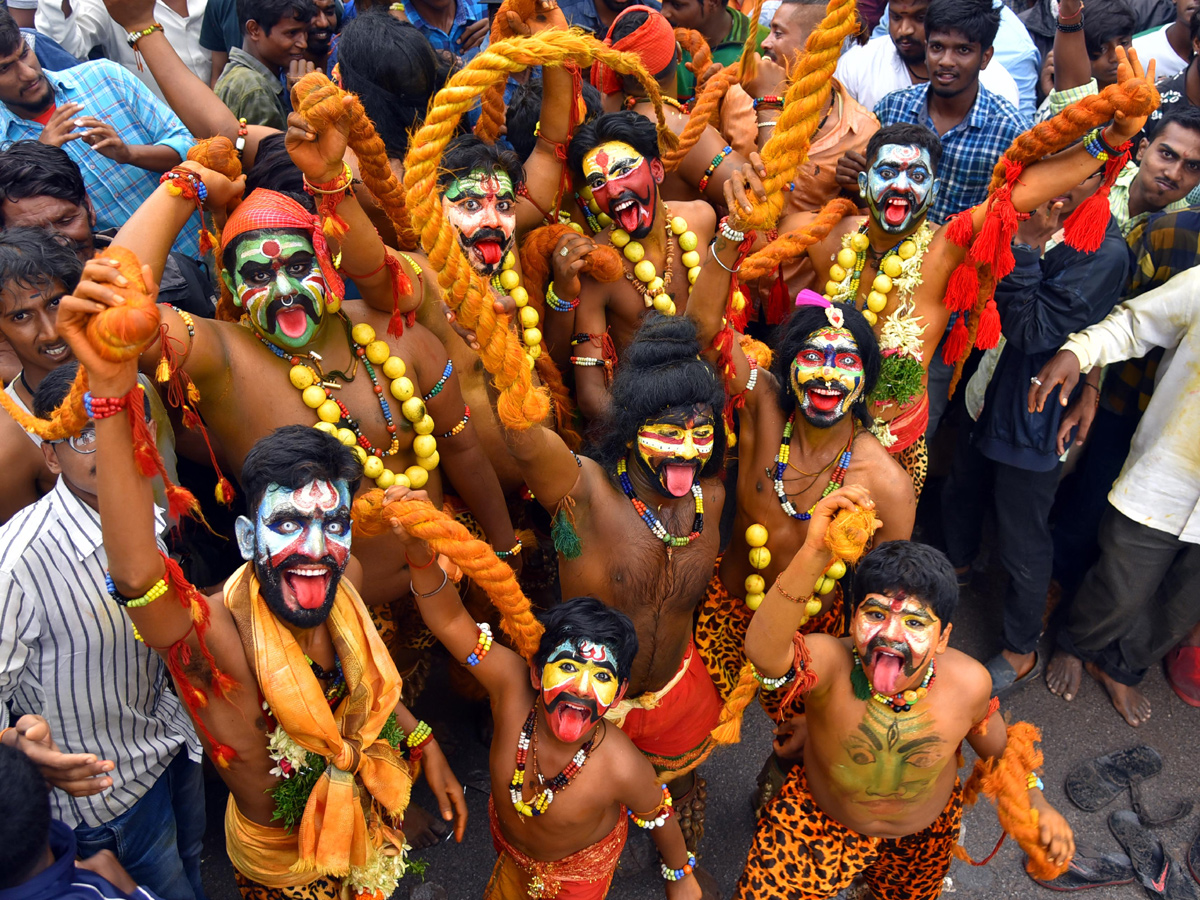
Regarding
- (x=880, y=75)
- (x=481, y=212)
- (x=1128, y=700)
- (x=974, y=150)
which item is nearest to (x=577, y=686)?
(x=481, y=212)

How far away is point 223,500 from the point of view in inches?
113

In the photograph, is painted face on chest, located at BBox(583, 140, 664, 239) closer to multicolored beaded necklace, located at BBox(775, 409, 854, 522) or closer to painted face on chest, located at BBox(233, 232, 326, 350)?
multicolored beaded necklace, located at BBox(775, 409, 854, 522)

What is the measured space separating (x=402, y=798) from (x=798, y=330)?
2087 millimetres

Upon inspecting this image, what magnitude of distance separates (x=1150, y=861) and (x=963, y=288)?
2.46 meters

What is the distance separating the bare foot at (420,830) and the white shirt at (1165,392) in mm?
3439

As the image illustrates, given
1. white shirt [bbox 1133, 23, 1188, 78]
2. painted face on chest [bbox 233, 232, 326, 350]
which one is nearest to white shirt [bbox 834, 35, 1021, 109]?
white shirt [bbox 1133, 23, 1188, 78]

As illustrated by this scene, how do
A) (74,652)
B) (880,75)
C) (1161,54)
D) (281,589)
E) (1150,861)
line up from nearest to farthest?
(281,589) < (74,652) < (1150,861) < (880,75) < (1161,54)

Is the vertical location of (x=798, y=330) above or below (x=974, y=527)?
above

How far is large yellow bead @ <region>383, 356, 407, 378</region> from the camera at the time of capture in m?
3.12

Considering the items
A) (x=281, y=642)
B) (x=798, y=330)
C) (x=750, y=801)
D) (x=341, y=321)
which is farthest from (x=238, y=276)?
(x=750, y=801)

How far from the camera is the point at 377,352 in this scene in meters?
3.11

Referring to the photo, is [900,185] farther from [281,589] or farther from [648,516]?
[281,589]

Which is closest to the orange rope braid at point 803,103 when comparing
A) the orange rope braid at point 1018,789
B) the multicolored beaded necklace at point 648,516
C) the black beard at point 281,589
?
the multicolored beaded necklace at point 648,516

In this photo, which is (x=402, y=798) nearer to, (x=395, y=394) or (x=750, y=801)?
(x=395, y=394)
